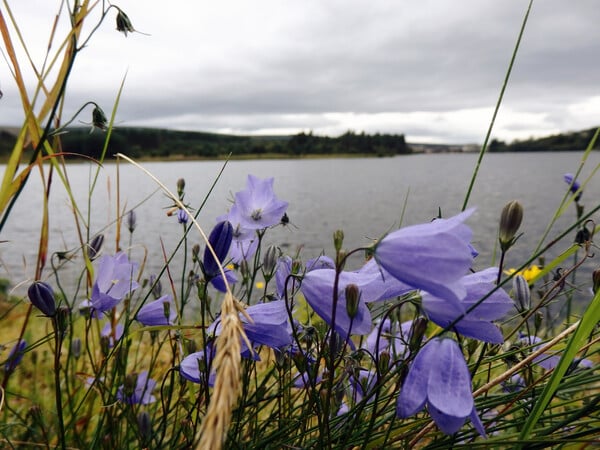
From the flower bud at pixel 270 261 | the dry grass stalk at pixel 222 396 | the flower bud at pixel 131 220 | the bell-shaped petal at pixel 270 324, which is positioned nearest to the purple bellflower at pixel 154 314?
the flower bud at pixel 270 261

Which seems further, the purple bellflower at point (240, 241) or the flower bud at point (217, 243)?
the purple bellflower at point (240, 241)

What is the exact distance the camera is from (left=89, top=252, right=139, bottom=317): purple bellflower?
1244mm

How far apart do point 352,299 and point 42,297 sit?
590mm

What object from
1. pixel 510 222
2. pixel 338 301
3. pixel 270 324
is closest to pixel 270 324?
pixel 270 324

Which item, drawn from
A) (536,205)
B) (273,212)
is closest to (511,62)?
(273,212)

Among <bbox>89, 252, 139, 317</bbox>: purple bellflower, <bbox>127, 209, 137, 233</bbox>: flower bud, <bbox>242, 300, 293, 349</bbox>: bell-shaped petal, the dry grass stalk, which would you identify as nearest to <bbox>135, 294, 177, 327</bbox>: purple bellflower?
<bbox>89, 252, 139, 317</bbox>: purple bellflower

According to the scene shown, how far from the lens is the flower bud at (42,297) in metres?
0.89

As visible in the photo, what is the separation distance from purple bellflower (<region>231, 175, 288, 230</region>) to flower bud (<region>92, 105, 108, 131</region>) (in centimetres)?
39

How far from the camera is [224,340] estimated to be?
43 centimetres

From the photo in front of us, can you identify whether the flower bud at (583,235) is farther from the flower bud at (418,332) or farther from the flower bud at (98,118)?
the flower bud at (98,118)

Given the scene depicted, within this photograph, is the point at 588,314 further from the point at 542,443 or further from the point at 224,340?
the point at 224,340

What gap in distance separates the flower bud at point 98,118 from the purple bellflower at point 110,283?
344mm

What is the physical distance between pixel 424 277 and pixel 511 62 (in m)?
0.61

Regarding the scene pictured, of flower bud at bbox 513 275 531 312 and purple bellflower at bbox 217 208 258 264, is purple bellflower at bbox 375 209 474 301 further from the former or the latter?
purple bellflower at bbox 217 208 258 264
